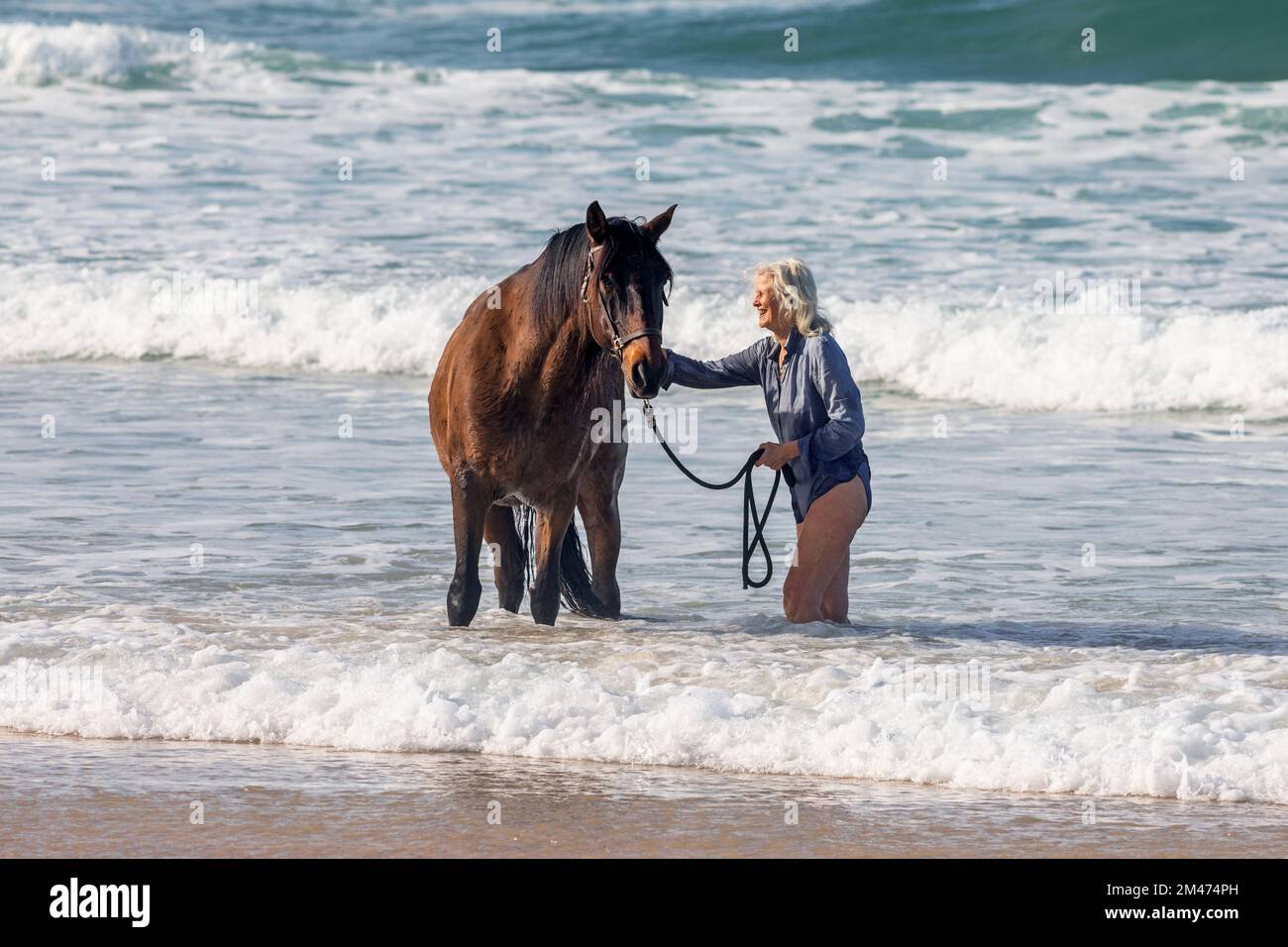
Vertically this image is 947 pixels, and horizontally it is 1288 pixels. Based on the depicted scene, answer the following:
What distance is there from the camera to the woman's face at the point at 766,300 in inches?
240

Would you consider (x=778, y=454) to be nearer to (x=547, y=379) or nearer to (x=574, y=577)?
(x=547, y=379)

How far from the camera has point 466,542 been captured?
6.21 metres

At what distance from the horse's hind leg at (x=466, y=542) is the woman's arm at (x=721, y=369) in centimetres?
80

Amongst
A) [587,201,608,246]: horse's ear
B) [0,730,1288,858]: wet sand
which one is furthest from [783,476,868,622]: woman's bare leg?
[0,730,1288,858]: wet sand

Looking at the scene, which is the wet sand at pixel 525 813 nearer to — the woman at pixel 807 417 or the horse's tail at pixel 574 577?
the woman at pixel 807 417

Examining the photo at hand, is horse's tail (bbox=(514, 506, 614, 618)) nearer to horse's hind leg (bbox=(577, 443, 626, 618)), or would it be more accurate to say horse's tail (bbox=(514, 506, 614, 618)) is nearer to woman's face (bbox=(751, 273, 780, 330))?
horse's hind leg (bbox=(577, 443, 626, 618))

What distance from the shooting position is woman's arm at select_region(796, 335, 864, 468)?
6070 mm

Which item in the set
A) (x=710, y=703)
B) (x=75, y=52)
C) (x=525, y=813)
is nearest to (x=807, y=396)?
(x=710, y=703)

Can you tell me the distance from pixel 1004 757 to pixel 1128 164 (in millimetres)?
16487

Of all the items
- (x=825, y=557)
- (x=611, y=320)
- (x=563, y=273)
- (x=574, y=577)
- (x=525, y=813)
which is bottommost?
(x=525, y=813)

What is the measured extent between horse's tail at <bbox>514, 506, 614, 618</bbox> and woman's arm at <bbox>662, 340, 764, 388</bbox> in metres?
0.79

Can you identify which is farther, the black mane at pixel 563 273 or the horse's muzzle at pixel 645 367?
the black mane at pixel 563 273

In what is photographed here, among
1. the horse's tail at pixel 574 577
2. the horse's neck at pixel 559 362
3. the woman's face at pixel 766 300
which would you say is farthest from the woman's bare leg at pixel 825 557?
the horse's neck at pixel 559 362

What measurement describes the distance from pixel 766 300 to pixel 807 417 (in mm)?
432
